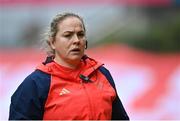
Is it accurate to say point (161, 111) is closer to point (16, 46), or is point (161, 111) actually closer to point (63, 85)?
point (63, 85)

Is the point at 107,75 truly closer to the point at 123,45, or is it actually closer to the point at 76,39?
the point at 76,39

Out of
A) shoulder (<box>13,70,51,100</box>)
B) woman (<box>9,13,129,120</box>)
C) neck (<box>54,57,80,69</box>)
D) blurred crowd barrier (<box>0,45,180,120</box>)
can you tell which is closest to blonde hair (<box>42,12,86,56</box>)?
woman (<box>9,13,129,120</box>)

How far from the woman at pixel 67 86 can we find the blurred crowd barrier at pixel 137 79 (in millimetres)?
4334

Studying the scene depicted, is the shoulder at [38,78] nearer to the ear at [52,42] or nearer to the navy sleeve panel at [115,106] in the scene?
the ear at [52,42]

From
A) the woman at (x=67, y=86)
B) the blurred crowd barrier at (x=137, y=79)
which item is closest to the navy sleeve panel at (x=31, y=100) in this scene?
the woman at (x=67, y=86)

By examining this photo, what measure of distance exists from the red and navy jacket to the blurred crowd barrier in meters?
4.40

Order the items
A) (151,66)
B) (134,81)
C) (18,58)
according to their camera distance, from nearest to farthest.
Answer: (134,81) → (151,66) → (18,58)

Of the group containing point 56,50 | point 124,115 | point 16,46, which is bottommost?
point 16,46

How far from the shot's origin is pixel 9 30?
1614 centimetres

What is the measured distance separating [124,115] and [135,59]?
7.43 m

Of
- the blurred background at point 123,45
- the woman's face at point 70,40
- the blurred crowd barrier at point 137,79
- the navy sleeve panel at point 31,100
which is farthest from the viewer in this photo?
the blurred background at point 123,45

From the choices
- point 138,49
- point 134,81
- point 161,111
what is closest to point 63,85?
point 161,111

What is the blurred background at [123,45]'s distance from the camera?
980 centimetres

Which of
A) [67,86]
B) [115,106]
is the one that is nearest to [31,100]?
[67,86]
